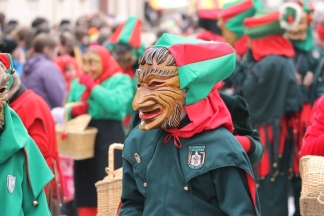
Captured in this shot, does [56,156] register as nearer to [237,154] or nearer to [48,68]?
[237,154]

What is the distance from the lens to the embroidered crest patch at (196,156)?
13.9 feet

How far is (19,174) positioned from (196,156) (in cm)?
111

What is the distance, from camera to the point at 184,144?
14.3ft

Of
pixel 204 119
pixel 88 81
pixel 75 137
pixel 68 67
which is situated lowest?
pixel 68 67

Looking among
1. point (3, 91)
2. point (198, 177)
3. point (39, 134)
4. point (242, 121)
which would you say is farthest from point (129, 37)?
point (198, 177)

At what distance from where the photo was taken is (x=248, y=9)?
9.91 metres

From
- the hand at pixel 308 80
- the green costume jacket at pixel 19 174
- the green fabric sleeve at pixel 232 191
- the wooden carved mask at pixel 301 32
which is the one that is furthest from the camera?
the wooden carved mask at pixel 301 32

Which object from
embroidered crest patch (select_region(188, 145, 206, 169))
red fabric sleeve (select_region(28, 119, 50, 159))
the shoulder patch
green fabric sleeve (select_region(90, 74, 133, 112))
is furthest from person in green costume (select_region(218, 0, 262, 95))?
embroidered crest patch (select_region(188, 145, 206, 169))

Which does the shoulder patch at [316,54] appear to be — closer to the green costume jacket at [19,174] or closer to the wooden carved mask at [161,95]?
the green costume jacket at [19,174]

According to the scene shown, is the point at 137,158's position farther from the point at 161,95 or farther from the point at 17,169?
the point at 17,169

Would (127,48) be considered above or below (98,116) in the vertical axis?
above

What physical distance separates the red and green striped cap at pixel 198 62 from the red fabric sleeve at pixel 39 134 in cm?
205

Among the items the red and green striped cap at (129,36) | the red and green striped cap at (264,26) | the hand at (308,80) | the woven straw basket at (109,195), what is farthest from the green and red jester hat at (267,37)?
the woven straw basket at (109,195)

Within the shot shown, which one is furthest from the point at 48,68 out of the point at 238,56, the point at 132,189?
the point at 132,189
